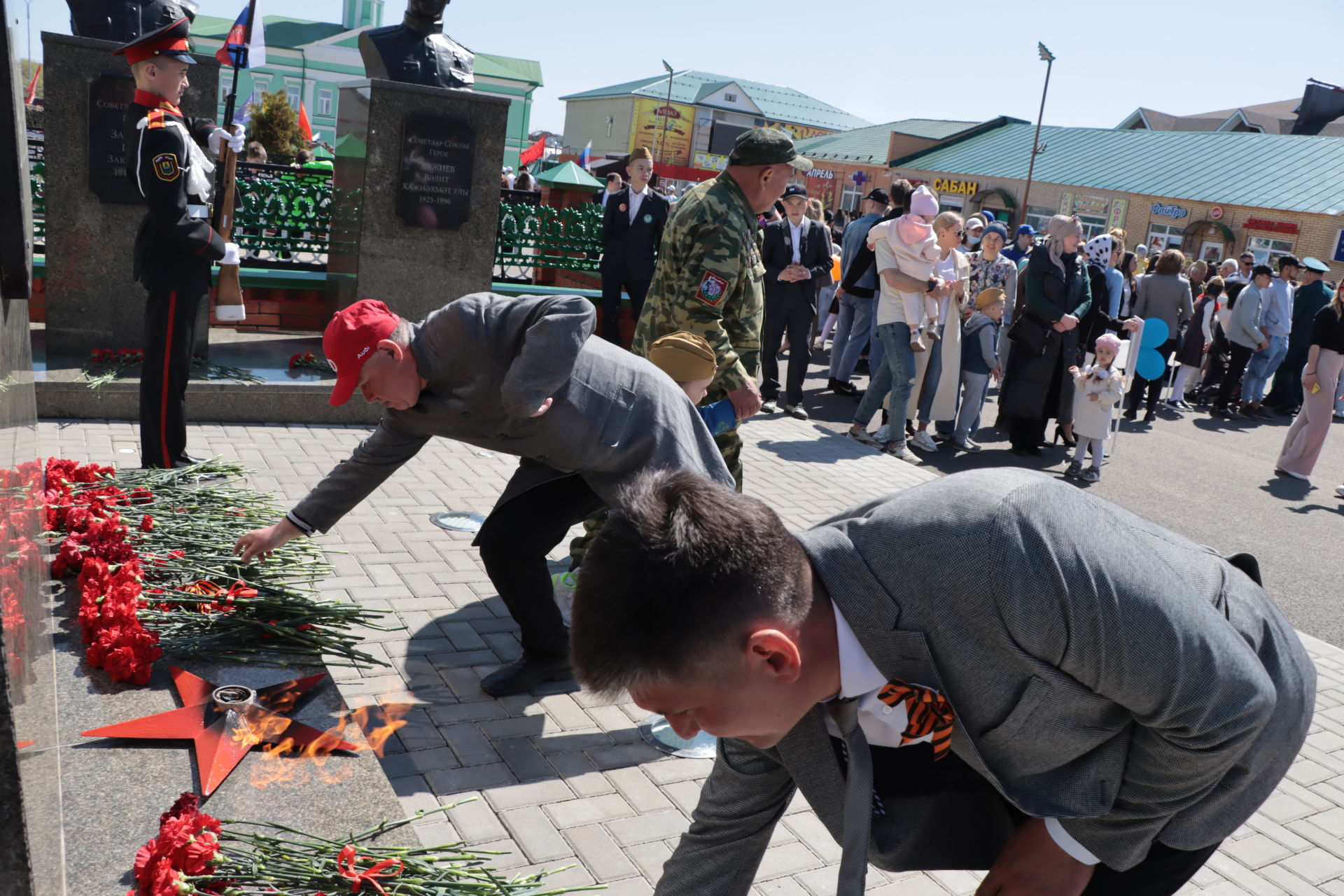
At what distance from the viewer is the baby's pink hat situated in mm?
8734

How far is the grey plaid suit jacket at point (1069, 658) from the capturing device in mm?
1466

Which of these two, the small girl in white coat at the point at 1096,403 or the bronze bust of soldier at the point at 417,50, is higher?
the bronze bust of soldier at the point at 417,50

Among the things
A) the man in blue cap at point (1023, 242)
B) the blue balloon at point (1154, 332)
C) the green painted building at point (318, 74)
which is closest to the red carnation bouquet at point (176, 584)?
the man in blue cap at point (1023, 242)

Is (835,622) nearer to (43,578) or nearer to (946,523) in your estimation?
(946,523)

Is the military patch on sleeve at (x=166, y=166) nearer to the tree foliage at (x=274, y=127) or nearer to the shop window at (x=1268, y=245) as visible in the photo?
the tree foliage at (x=274, y=127)

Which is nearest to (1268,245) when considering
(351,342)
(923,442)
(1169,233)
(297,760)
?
(1169,233)

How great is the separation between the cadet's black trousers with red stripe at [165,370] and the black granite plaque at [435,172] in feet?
8.11

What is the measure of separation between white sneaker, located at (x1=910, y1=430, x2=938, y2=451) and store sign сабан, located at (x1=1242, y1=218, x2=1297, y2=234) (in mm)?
27885

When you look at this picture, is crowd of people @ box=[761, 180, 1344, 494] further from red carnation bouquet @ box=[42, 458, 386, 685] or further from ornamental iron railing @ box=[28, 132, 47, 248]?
ornamental iron railing @ box=[28, 132, 47, 248]

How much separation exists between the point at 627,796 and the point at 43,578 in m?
1.81

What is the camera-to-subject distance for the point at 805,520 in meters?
6.69

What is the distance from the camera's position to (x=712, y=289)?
15.7 feet

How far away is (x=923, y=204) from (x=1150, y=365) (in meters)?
4.35

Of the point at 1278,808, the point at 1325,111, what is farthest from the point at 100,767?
the point at 1325,111
